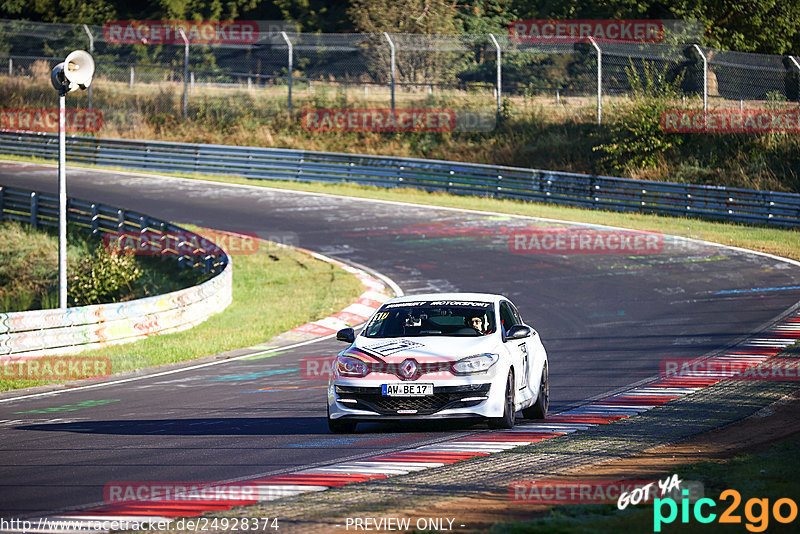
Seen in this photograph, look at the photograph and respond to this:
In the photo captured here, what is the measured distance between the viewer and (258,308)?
22203 millimetres

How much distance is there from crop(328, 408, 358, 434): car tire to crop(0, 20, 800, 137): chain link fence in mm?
26551

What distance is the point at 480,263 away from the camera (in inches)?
977

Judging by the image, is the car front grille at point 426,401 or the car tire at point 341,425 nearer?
the car front grille at point 426,401

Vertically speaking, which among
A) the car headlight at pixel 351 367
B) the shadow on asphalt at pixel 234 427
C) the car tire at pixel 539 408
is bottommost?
the shadow on asphalt at pixel 234 427

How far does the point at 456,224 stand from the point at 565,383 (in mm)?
16819

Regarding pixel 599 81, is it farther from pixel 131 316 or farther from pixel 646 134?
pixel 131 316

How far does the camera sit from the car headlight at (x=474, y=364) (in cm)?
1016

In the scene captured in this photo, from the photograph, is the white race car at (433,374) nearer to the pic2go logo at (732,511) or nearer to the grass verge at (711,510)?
the grass verge at (711,510)

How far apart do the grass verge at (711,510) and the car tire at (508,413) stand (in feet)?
8.17

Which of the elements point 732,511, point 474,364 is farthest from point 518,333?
point 732,511

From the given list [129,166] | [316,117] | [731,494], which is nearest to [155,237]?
[129,166]

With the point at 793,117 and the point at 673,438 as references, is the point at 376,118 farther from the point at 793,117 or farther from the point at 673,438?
the point at 673,438

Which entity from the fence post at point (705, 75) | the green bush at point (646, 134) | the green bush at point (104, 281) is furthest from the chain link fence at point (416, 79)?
the green bush at point (104, 281)

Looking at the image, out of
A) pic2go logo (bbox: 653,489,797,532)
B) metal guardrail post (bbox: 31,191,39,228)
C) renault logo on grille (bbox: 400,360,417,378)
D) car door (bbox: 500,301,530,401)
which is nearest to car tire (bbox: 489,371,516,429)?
car door (bbox: 500,301,530,401)
